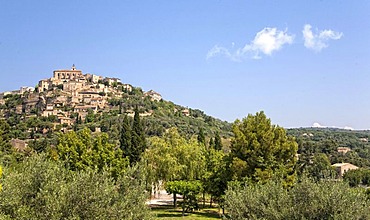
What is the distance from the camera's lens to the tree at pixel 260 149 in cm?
2664

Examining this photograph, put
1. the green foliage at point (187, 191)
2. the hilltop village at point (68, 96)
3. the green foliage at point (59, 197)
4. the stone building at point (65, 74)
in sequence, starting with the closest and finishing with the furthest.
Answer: the green foliage at point (59, 197), the green foliage at point (187, 191), the hilltop village at point (68, 96), the stone building at point (65, 74)

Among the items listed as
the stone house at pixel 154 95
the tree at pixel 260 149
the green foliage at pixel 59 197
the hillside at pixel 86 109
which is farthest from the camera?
the stone house at pixel 154 95

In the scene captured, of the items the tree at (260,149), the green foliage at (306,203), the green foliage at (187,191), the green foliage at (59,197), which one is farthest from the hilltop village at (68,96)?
the green foliage at (306,203)

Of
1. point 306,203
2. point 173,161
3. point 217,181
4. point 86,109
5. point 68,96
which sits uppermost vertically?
point 68,96

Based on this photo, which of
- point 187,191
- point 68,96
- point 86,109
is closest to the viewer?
point 187,191

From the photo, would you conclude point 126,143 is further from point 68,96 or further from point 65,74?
point 65,74

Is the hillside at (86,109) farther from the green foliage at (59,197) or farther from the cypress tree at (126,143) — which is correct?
the green foliage at (59,197)

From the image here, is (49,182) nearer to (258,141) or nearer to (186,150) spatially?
(258,141)

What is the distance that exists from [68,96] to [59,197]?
148 metres

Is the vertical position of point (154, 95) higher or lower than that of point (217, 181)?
higher

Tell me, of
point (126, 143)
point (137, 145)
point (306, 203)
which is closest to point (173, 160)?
point (137, 145)

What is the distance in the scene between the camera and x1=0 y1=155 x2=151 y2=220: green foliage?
412 inches

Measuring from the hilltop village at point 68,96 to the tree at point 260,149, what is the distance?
10092 centimetres

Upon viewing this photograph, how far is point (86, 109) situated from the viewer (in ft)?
452
